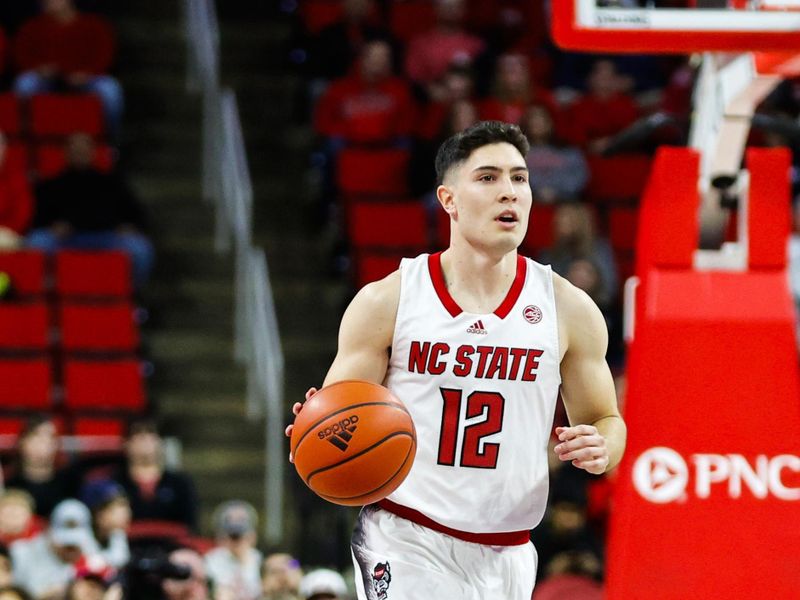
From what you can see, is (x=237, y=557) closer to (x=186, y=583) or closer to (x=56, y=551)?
(x=56, y=551)

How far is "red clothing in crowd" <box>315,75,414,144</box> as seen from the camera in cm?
1161

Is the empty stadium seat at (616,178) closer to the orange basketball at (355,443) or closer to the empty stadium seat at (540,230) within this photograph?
the empty stadium seat at (540,230)

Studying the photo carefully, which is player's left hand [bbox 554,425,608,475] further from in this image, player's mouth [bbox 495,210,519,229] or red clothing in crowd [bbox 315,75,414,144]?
red clothing in crowd [bbox 315,75,414,144]

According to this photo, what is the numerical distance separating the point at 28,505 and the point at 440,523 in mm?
4240

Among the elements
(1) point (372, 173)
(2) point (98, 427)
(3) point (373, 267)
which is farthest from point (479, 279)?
(1) point (372, 173)

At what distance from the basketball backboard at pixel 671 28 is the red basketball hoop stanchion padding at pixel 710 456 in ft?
3.83

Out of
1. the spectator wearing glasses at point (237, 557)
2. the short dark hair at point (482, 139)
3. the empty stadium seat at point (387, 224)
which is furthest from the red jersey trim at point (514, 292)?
the empty stadium seat at point (387, 224)

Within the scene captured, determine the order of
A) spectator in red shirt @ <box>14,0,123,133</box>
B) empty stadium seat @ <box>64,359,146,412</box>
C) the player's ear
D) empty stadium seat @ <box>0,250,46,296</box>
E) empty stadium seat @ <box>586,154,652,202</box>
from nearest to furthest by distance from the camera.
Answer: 1. the player's ear
2. empty stadium seat @ <box>64,359,146,412</box>
3. empty stadium seat @ <box>0,250,46,296</box>
4. spectator in red shirt @ <box>14,0,123,133</box>
5. empty stadium seat @ <box>586,154,652,202</box>

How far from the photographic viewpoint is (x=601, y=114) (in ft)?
40.3

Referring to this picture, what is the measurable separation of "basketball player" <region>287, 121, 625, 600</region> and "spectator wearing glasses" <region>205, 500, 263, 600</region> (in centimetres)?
371

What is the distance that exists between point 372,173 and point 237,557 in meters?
3.82

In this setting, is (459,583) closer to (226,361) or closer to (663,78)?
(226,361)

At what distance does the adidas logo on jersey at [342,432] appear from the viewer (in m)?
4.41

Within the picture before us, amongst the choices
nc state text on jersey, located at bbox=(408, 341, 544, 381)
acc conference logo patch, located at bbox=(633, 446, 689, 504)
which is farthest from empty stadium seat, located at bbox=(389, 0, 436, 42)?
nc state text on jersey, located at bbox=(408, 341, 544, 381)
